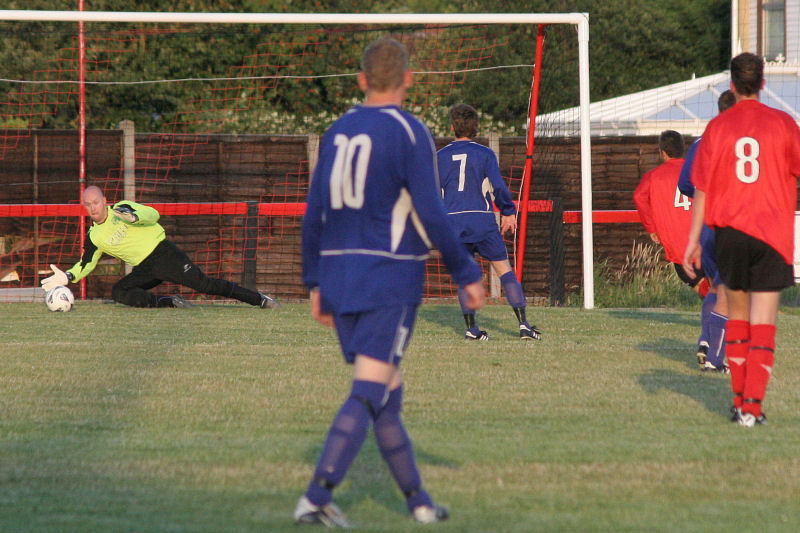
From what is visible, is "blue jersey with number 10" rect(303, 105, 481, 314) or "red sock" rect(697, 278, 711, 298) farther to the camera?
"red sock" rect(697, 278, 711, 298)

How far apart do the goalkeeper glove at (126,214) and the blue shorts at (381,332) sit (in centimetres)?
838

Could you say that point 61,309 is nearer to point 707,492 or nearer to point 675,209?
point 675,209

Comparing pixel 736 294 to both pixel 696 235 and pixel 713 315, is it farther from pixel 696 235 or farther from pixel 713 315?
pixel 713 315

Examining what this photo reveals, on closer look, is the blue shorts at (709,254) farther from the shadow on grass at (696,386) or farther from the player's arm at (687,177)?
the shadow on grass at (696,386)

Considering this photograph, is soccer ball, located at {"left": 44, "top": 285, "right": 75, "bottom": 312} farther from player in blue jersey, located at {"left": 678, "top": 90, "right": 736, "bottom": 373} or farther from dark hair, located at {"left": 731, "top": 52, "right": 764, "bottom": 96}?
dark hair, located at {"left": 731, "top": 52, "right": 764, "bottom": 96}

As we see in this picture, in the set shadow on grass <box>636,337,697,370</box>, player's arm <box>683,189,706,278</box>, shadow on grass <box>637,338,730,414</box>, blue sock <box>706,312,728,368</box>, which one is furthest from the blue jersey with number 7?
player's arm <box>683,189,706,278</box>

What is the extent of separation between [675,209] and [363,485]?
5019 mm

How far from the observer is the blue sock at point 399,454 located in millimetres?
3812

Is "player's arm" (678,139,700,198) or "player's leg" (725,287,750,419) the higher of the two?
"player's arm" (678,139,700,198)

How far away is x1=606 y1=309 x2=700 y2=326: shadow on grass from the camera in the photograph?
37.0ft

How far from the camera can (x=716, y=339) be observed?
749cm

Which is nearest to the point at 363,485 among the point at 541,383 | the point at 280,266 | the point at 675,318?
the point at 541,383

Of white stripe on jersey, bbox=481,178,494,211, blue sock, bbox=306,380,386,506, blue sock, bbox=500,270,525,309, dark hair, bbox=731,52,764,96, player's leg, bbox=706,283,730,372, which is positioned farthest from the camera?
blue sock, bbox=500,270,525,309

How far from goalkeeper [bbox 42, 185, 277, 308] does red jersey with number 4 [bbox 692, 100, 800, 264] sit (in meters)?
7.25
